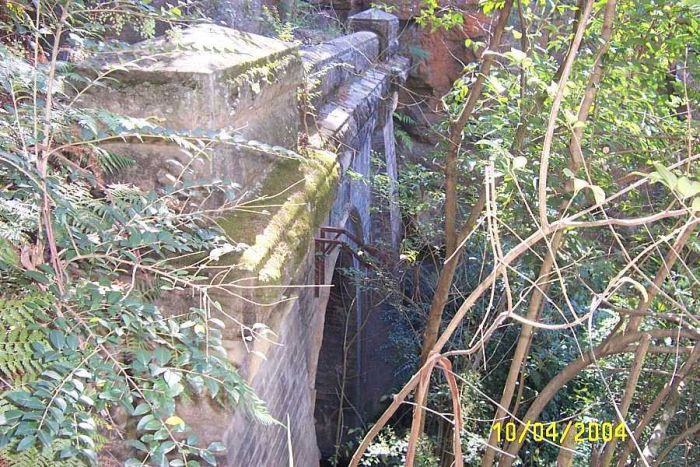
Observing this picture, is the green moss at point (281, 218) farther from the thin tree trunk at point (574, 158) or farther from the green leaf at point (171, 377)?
the thin tree trunk at point (574, 158)

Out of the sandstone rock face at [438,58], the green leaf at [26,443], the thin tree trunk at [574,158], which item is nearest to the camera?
the green leaf at [26,443]

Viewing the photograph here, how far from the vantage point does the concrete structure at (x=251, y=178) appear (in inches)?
89.9

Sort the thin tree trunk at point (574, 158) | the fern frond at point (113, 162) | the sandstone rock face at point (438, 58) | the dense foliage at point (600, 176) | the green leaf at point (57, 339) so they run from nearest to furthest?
the green leaf at point (57, 339), the fern frond at point (113, 162), the thin tree trunk at point (574, 158), the dense foliage at point (600, 176), the sandstone rock face at point (438, 58)

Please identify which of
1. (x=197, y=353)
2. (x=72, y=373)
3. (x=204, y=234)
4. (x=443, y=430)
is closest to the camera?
(x=72, y=373)

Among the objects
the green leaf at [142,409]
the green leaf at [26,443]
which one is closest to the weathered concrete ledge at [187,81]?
the green leaf at [142,409]

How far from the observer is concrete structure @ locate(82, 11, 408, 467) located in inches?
89.9

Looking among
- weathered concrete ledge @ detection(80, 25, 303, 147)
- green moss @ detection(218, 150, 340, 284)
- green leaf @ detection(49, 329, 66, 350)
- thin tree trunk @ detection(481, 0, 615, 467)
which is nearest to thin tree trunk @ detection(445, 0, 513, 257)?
thin tree trunk @ detection(481, 0, 615, 467)

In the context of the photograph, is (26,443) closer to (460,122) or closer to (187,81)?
(187,81)

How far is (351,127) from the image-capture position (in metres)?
4.83

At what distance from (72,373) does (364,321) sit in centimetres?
603

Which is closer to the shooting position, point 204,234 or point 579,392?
point 204,234

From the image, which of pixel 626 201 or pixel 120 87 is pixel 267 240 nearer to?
pixel 120 87

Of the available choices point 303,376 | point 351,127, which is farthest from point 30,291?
point 351,127

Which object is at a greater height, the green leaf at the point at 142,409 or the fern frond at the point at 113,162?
the fern frond at the point at 113,162
